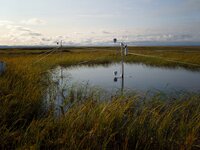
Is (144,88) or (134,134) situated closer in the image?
(134,134)

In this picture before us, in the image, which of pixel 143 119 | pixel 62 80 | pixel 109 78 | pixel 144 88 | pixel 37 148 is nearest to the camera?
pixel 37 148

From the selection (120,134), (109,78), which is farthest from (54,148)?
(109,78)

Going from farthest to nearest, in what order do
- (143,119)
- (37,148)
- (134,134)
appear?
(143,119) < (134,134) < (37,148)

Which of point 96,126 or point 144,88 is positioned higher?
point 96,126

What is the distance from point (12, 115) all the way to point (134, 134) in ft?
7.47

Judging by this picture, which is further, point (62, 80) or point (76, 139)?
point (62, 80)

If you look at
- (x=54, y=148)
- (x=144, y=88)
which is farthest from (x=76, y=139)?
(x=144, y=88)

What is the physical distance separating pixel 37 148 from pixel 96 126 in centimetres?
89

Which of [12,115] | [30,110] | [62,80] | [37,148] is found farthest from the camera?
[62,80]

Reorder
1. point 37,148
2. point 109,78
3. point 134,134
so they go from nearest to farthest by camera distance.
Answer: point 37,148 < point 134,134 < point 109,78

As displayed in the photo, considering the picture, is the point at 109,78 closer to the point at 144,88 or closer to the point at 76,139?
the point at 144,88

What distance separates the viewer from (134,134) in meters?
4.23

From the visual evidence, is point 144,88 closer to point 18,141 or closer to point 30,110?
point 30,110

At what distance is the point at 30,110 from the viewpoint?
19.3 feet
